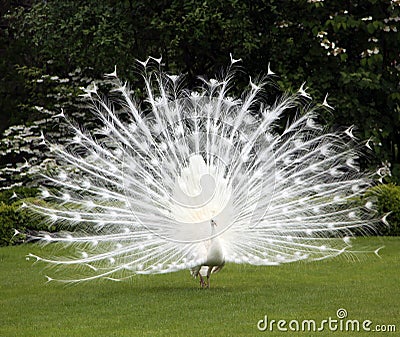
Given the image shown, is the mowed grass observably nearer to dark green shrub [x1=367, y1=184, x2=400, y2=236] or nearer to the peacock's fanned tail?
the peacock's fanned tail

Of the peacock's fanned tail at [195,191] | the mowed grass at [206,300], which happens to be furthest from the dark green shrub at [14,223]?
the peacock's fanned tail at [195,191]

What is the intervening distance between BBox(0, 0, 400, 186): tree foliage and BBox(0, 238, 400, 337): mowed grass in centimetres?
443

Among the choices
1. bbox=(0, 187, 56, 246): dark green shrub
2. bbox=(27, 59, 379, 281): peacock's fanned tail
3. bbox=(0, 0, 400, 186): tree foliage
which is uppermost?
bbox=(0, 0, 400, 186): tree foliage

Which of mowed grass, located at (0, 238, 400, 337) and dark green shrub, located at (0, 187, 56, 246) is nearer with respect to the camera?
mowed grass, located at (0, 238, 400, 337)

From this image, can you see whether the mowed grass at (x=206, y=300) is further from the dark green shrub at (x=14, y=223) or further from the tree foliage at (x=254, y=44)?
the tree foliage at (x=254, y=44)

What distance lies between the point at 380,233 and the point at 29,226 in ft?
16.8

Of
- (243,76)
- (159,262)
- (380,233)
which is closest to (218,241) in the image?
(159,262)

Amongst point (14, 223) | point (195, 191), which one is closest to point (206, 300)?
point (195, 191)

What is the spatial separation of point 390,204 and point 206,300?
543cm

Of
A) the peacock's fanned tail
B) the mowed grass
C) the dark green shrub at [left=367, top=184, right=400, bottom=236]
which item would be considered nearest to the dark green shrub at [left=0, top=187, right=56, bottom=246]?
the mowed grass

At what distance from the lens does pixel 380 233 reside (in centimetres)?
1320

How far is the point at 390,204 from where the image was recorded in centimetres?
1300

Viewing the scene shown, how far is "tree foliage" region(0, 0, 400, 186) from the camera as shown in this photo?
14672 millimetres

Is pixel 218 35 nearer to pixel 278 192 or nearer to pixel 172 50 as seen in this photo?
pixel 172 50
